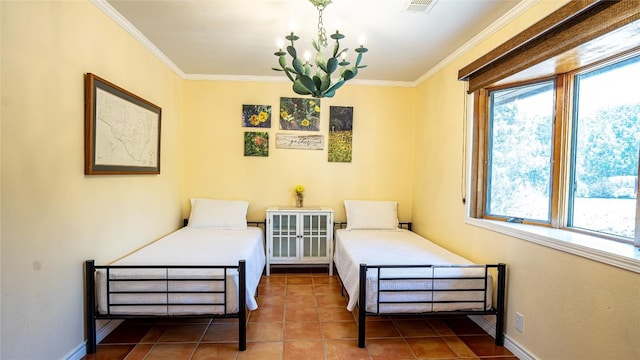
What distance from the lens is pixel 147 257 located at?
231 cm

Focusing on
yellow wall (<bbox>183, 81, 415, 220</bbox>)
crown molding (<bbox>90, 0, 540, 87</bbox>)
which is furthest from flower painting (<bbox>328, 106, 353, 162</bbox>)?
crown molding (<bbox>90, 0, 540, 87</bbox>)

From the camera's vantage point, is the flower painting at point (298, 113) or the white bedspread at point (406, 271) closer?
the white bedspread at point (406, 271)

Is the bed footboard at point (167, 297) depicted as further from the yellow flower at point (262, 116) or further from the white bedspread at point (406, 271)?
the yellow flower at point (262, 116)

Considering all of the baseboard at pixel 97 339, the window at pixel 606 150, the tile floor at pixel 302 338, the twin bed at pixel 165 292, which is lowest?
the tile floor at pixel 302 338

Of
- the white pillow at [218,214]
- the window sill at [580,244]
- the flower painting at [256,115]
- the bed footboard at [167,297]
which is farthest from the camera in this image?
the flower painting at [256,115]

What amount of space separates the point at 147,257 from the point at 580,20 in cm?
318

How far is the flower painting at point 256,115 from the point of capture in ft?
12.1

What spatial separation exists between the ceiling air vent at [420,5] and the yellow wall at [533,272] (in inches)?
24.9

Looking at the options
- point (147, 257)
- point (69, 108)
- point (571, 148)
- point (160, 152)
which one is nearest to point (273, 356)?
point (147, 257)

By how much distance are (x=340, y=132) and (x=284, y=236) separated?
1.47 metres

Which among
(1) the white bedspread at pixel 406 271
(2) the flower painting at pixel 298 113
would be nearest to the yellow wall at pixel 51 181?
(2) the flower painting at pixel 298 113

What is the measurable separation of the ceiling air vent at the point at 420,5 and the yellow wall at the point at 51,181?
→ 7.10 feet

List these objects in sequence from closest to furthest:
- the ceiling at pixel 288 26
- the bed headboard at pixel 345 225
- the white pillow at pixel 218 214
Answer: the ceiling at pixel 288 26, the white pillow at pixel 218 214, the bed headboard at pixel 345 225

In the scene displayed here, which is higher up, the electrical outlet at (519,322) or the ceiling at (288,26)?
the ceiling at (288,26)
